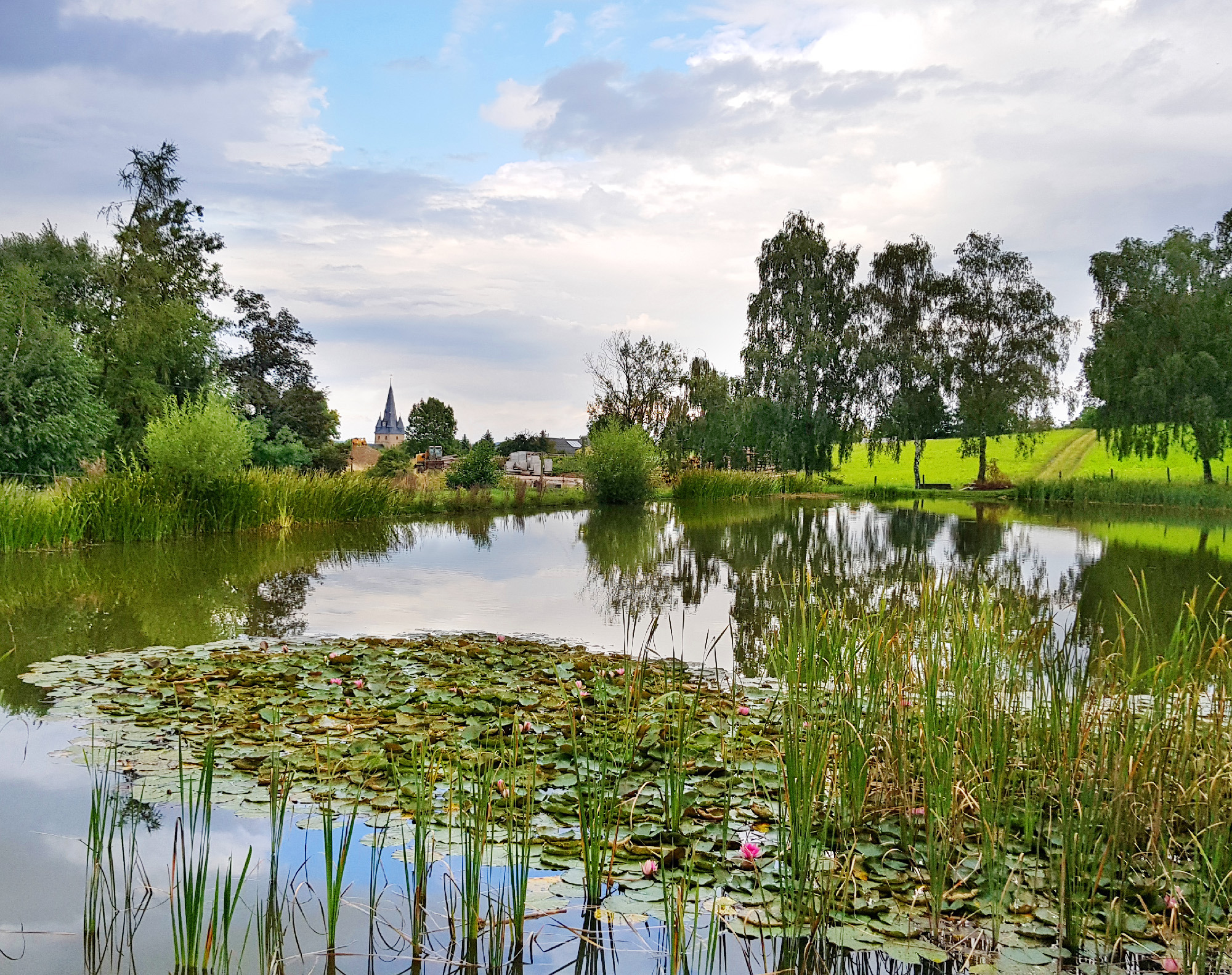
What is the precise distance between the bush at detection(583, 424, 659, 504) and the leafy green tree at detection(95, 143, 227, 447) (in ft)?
42.1

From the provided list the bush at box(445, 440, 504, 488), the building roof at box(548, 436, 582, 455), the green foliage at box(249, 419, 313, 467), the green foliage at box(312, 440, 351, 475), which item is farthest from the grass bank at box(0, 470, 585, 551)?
the building roof at box(548, 436, 582, 455)

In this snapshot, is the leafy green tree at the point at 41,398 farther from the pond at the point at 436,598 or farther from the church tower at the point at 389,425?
the church tower at the point at 389,425

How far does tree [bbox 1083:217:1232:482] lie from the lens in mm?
29625

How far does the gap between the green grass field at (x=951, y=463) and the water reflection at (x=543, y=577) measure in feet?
73.4

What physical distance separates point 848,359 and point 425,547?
25479 millimetres

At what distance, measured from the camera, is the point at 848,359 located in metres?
35.7

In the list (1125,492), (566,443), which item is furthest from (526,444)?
(1125,492)

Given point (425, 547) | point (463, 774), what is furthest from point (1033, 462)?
point (463, 774)

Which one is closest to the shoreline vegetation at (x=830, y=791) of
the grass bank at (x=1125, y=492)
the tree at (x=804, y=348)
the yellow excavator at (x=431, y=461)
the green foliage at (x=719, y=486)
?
the green foliage at (x=719, y=486)

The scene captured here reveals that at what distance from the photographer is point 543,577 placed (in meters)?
11.3

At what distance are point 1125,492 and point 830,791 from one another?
31.2 m

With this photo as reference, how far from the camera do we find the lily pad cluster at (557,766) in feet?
8.95

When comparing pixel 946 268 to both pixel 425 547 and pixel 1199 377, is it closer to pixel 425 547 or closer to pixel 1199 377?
pixel 1199 377

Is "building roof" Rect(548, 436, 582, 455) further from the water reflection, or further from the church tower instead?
the water reflection
